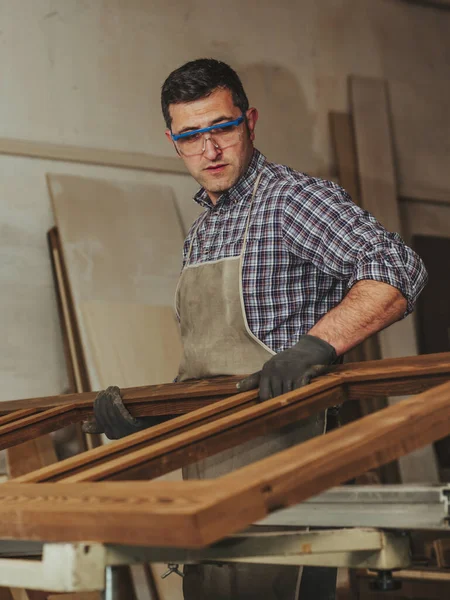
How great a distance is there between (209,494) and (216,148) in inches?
67.7

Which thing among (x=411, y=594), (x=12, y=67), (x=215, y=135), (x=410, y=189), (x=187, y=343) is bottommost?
(x=411, y=594)

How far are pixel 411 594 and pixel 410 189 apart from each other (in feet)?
10.9

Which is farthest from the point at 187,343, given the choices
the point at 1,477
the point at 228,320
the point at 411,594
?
the point at 411,594

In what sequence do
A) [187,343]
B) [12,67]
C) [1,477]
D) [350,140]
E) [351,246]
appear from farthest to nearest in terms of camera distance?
[350,140] → [12,67] → [1,477] → [187,343] → [351,246]

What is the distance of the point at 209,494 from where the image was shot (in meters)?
1.34

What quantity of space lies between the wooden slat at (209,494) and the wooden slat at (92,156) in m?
3.93

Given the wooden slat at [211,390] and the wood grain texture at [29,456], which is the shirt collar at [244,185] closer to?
the wooden slat at [211,390]

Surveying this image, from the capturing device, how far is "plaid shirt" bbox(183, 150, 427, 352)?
249cm

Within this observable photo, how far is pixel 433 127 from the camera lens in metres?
7.21

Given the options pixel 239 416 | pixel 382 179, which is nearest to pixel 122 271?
pixel 382 179

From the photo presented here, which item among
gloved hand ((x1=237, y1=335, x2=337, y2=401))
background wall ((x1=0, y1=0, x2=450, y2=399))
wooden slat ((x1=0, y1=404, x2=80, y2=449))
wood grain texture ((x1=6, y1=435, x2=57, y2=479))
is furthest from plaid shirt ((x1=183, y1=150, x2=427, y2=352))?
background wall ((x1=0, y1=0, x2=450, y2=399))

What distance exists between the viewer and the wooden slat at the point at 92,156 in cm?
532

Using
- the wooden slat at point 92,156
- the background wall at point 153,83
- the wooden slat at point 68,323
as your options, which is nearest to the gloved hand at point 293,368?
the wooden slat at point 68,323

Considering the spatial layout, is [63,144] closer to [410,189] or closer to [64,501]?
[410,189]
